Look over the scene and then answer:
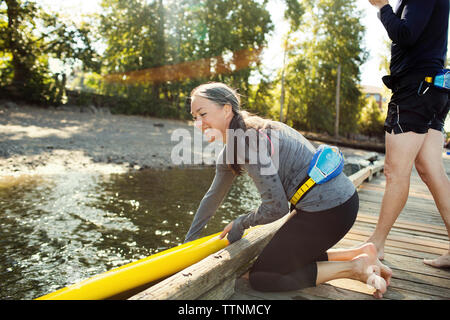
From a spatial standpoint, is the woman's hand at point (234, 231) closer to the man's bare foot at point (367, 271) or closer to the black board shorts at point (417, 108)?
the man's bare foot at point (367, 271)

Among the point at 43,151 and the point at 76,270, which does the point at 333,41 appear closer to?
the point at 43,151

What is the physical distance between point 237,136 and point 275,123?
32 centimetres

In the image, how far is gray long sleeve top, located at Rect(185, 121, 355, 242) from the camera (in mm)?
2109

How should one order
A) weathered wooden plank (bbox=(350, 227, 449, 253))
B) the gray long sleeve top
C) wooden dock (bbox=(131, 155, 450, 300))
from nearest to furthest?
wooden dock (bbox=(131, 155, 450, 300)) → the gray long sleeve top → weathered wooden plank (bbox=(350, 227, 449, 253))

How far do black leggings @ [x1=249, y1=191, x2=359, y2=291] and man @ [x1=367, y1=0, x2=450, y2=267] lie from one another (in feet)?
2.01

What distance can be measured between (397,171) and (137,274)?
1964mm

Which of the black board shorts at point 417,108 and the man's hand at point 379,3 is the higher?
the man's hand at point 379,3

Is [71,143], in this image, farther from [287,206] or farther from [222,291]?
[287,206]

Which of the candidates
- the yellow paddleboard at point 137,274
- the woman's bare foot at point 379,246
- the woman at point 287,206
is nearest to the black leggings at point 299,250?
the woman at point 287,206

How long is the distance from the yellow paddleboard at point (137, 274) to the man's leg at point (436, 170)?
1542mm

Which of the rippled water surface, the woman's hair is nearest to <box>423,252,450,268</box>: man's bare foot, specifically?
the woman's hair

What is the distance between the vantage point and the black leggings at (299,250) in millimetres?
2197

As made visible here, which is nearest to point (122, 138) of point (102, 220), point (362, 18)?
point (102, 220)

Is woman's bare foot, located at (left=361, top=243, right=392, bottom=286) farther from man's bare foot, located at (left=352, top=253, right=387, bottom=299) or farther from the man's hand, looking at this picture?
the man's hand
